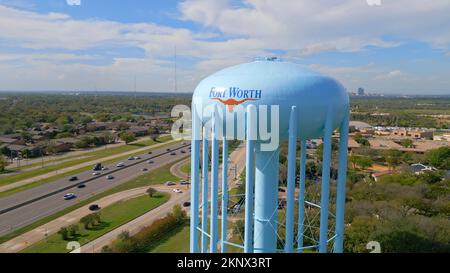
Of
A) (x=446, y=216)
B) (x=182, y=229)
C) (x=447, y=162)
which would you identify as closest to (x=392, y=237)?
(x=446, y=216)

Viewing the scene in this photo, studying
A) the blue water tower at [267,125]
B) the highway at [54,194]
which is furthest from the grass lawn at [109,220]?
the blue water tower at [267,125]

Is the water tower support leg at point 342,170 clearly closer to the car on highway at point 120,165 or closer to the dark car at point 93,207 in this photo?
the dark car at point 93,207

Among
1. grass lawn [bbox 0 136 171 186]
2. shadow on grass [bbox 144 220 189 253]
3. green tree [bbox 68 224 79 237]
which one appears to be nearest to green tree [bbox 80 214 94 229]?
green tree [bbox 68 224 79 237]

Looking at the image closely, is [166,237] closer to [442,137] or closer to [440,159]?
[440,159]

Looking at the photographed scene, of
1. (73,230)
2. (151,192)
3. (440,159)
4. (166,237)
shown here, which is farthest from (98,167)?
(440,159)

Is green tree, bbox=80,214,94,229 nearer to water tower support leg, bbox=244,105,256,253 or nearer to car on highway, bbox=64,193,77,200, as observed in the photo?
car on highway, bbox=64,193,77,200
